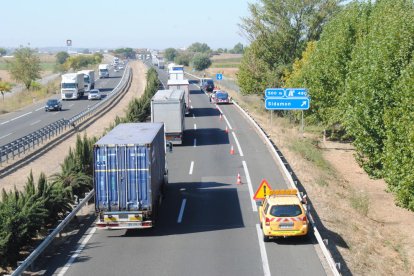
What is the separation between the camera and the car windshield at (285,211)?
1769 centimetres

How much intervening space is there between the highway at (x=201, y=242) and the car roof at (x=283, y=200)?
1300 millimetres

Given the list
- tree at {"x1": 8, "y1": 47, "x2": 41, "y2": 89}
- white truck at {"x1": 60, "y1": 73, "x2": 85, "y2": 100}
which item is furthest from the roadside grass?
white truck at {"x1": 60, "y1": 73, "x2": 85, "y2": 100}

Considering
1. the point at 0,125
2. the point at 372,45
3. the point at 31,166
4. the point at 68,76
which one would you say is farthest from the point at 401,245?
the point at 68,76

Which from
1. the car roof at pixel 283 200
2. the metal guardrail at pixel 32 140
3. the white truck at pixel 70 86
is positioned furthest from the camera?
the white truck at pixel 70 86

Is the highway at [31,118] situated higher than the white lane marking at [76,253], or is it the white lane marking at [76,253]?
the white lane marking at [76,253]

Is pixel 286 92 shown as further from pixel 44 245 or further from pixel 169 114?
pixel 44 245

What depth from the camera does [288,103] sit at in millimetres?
40781

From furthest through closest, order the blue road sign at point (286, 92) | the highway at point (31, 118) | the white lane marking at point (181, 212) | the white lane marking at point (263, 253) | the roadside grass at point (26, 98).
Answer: the roadside grass at point (26, 98) < the highway at point (31, 118) < the blue road sign at point (286, 92) < the white lane marking at point (181, 212) < the white lane marking at point (263, 253)

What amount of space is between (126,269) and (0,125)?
4286 cm

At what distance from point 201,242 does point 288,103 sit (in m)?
24.1

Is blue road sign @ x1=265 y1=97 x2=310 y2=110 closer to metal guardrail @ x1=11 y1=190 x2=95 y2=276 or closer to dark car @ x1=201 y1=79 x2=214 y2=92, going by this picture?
metal guardrail @ x1=11 y1=190 x2=95 y2=276

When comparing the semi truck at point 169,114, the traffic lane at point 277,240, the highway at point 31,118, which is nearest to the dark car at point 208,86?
the highway at point 31,118

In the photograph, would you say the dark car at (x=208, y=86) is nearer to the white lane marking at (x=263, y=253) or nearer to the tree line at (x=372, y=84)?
the tree line at (x=372, y=84)

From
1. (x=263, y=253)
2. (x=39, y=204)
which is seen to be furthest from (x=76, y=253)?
(x=263, y=253)
